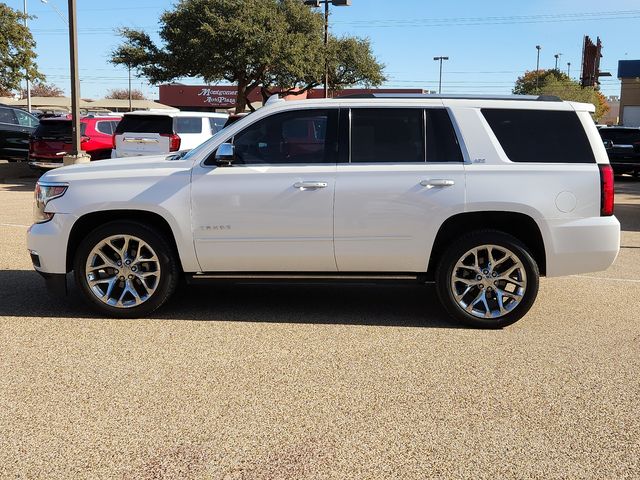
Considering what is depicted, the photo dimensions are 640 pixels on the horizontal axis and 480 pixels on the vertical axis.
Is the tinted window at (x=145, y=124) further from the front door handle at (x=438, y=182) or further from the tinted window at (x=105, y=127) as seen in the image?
the front door handle at (x=438, y=182)

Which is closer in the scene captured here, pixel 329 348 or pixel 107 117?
pixel 329 348

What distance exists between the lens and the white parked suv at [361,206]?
534cm

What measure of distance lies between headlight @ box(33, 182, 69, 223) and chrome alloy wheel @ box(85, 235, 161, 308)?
0.52 metres

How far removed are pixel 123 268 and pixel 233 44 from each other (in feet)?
89.8

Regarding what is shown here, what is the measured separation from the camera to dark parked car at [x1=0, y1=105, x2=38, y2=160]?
778 inches

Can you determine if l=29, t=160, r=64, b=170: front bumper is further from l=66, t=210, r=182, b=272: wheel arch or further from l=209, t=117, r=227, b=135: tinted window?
l=66, t=210, r=182, b=272: wheel arch

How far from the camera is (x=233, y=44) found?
31.2m

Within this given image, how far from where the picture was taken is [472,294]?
5.49 meters

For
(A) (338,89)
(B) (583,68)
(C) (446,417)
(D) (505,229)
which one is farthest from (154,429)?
(B) (583,68)

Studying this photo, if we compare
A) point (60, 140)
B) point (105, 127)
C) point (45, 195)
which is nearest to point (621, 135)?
point (105, 127)

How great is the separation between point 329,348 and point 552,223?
6.76ft

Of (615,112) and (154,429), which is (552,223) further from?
(615,112)

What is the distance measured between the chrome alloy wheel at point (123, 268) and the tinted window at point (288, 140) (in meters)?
1.13

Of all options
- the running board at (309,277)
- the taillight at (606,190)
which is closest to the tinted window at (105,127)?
the running board at (309,277)
